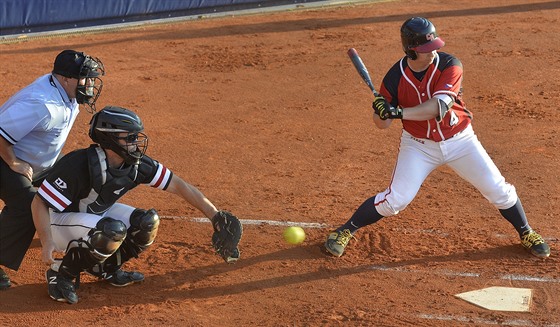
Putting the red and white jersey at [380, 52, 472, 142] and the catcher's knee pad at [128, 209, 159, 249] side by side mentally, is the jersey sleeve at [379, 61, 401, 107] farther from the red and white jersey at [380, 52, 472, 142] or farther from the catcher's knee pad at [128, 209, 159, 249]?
the catcher's knee pad at [128, 209, 159, 249]

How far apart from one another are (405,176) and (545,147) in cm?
334

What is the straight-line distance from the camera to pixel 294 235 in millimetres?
7066

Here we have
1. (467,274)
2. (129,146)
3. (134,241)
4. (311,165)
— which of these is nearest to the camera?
(129,146)

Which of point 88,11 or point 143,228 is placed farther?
point 88,11

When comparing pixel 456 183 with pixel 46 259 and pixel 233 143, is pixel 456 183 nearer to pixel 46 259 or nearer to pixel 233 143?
pixel 233 143

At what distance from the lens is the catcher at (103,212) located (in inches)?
234

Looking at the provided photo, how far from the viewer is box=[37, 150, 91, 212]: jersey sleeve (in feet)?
19.4

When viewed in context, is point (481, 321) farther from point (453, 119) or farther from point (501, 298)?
point (453, 119)

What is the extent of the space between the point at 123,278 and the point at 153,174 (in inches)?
34.3

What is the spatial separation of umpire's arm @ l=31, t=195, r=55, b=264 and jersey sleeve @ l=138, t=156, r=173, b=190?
0.78 metres

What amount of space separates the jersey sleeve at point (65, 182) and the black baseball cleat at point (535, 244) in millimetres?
3661

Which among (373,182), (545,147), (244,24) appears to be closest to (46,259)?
(373,182)

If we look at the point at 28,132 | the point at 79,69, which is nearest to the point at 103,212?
the point at 28,132

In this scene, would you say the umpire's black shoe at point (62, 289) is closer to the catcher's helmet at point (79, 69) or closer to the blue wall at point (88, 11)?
the catcher's helmet at point (79, 69)
